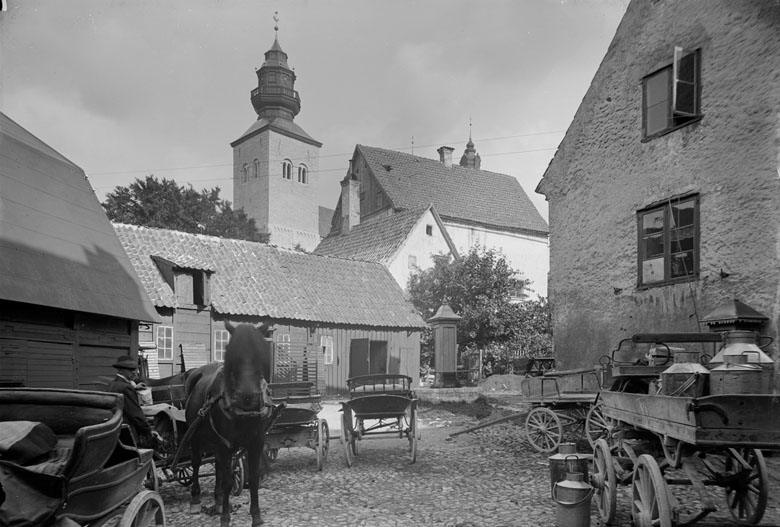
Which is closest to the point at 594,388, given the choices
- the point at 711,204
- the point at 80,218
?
the point at 711,204

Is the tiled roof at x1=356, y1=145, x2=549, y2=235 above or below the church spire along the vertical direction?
below

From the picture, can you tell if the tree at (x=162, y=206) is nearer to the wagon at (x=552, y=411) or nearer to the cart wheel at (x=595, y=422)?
the wagon at (x=552, y=411)

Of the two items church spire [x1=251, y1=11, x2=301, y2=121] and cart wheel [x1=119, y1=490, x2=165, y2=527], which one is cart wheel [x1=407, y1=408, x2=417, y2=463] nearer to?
cart wheel [x1=119, y1=490, x2=165, y2=527]

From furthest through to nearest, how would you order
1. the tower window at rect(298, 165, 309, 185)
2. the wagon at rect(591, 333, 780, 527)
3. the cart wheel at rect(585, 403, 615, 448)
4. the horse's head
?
the tower window at rect(298, 165, 309, 185), the cart wheel at rect(585, 403, 615, 448), the horse's head, the wagon at rect(591, 333, 780, 527)

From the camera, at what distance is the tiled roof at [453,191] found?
4006cm

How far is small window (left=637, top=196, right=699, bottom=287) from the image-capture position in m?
11.7

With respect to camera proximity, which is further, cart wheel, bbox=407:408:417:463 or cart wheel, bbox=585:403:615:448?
cart wheel, bbox=585:403:615:448

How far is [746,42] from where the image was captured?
11.0m

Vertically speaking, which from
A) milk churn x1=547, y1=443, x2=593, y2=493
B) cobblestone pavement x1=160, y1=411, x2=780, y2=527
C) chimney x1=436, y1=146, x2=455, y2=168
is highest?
chimney x1=436, y1=146, x2=455, y2=168

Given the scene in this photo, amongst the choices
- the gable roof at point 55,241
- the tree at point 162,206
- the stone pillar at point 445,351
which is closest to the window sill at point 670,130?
the stone pillar at point 445,351

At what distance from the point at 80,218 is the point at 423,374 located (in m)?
17.8

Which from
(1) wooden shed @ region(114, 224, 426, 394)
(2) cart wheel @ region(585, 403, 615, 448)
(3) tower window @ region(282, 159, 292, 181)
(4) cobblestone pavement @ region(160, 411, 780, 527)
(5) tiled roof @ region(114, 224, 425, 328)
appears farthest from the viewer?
(3) tower window @ region(282, 159, 292, 181)

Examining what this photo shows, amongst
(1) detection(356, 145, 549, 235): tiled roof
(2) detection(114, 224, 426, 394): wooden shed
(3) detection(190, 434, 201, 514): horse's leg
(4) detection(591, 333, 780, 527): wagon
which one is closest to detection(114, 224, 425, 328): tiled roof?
(2) detection(114, 224, 426, 394): wooden shed

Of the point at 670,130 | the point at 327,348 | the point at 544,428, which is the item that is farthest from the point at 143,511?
the point at 327,348
